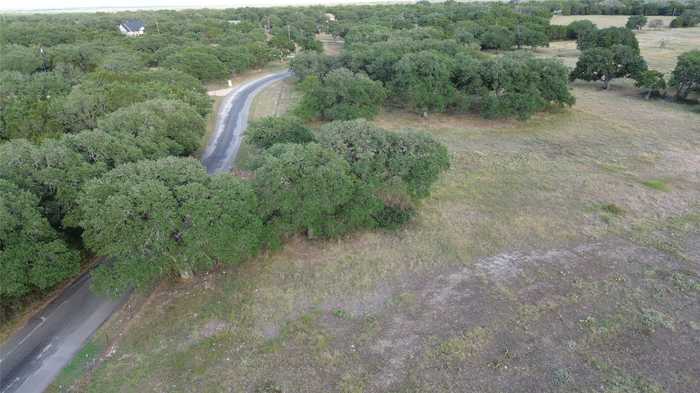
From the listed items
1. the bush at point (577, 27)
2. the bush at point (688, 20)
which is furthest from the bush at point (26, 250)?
the bush at point (688, 20)

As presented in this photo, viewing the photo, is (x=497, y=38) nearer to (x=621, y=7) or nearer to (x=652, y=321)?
(x=652, y=321)

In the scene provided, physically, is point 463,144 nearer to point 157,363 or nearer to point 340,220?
point 340,220

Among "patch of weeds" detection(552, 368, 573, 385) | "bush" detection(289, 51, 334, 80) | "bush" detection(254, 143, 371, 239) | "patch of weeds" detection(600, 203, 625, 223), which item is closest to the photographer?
"patch of weeds" detection(552, 368, 573, 385)

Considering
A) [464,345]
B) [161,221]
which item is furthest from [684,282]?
[161,221]

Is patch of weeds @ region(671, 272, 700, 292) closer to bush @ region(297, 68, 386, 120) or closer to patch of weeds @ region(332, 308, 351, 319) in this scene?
patch of weeds @ region(332, 308, 351, 319)

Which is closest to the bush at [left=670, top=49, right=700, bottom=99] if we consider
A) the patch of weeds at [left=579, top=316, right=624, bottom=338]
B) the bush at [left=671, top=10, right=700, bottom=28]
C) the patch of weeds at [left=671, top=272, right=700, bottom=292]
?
the patch of weeds at [left=671, top=272, right=700, bottom=292]

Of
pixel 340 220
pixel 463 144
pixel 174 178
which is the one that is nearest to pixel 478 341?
pixel 340 220

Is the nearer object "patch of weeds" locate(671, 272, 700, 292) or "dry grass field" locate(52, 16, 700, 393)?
"dry grass field" locate(52, 16, 700, 393)
